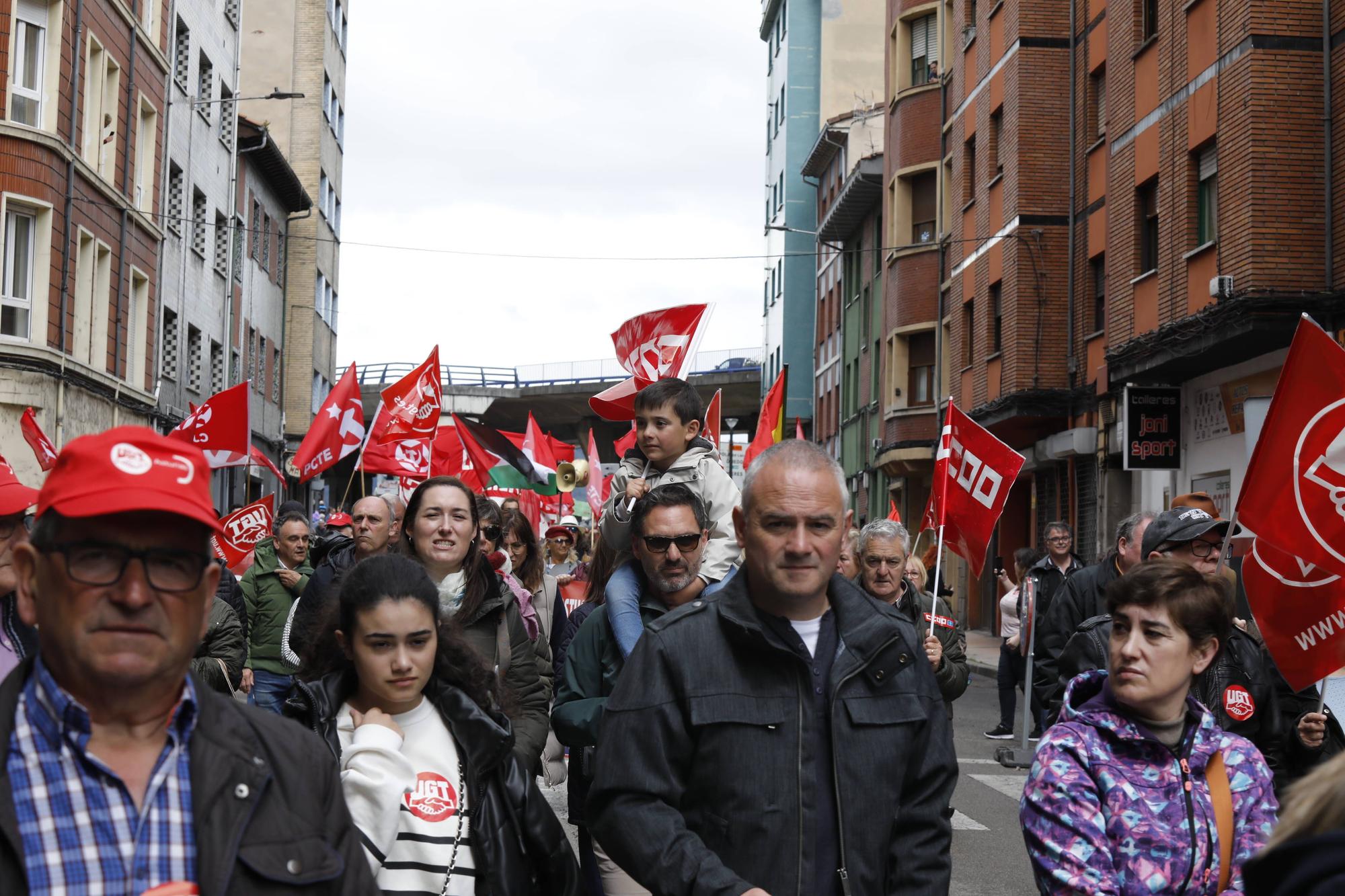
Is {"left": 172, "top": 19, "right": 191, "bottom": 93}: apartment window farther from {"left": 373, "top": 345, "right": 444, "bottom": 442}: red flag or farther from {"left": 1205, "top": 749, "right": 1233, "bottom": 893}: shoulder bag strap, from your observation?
{"left": 1205, "top": 749, "right": 1233, "bottom": 893}: shoulder bag strap

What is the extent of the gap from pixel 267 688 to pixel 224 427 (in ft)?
20.0

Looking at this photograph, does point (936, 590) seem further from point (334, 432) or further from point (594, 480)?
point (594, 480)

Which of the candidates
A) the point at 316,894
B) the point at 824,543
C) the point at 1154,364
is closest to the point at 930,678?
the point at 824,543

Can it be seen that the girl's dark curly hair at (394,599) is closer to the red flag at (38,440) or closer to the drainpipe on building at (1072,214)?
the red flag at (38,440)

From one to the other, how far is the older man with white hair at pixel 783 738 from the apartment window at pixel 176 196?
32.6m

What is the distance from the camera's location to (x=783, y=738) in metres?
3.77

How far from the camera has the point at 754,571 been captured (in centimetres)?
395

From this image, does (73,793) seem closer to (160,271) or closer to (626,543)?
(626,543)

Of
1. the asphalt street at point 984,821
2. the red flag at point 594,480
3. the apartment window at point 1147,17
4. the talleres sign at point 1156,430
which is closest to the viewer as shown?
the asphalt street at point 984,821

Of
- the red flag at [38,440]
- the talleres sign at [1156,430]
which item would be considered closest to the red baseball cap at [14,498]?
the red flag at [38,440]

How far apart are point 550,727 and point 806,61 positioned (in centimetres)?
6005

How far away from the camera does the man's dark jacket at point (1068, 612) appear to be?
7.73m

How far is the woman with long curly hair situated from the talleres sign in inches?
784

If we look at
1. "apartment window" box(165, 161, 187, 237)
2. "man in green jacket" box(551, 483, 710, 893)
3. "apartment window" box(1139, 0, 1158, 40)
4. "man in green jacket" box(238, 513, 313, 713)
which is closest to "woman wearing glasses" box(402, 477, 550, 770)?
"man in green jacket" box(551, 483, 710, 893)
